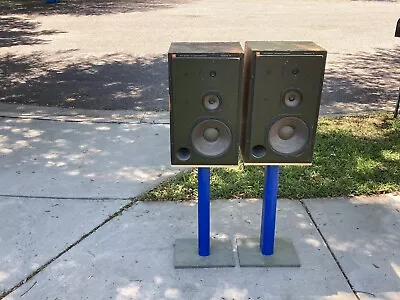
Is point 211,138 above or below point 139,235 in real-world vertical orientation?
above

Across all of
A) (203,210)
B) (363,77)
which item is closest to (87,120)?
(203,210)

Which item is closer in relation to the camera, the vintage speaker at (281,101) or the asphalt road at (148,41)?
the vintage speaker at (281,101)

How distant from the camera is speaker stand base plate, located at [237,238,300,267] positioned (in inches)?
113

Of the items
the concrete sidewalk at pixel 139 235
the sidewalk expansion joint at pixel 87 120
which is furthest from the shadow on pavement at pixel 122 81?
the concrete sidewalk at pixel 139 235

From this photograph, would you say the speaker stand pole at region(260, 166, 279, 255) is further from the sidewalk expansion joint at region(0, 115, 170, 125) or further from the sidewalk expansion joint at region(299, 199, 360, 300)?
the sidewalk expansion joint at region(0, 115, 170, 125)

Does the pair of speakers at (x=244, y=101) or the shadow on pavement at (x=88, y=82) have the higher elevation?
the pair of speakers at (x=244, y=101)

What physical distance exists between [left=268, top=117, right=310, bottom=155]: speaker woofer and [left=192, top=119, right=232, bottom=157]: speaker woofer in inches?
9.5

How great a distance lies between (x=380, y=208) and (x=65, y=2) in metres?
16.9

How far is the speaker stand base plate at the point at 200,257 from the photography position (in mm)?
2857

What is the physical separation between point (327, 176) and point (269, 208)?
1.31 m

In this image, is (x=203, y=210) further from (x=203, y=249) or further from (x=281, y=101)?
(x=281, y=101)

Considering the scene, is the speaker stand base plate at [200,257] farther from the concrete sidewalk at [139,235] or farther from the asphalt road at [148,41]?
the asphalt road at [148,41]

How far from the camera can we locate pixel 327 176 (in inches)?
154

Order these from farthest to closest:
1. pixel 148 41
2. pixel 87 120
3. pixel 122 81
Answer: pixel 148 41, pixel 122 81, pixel 87 120
